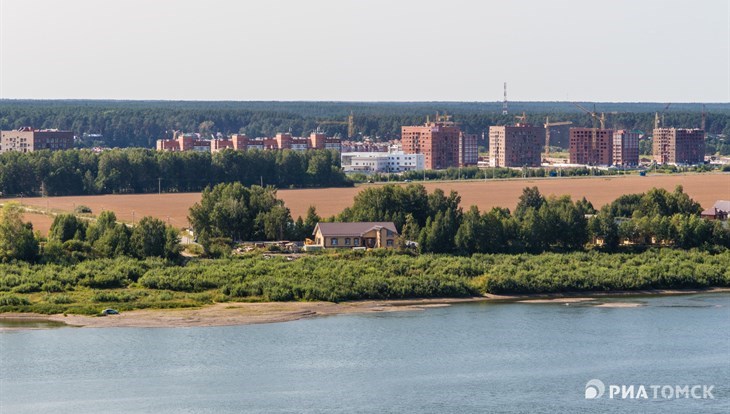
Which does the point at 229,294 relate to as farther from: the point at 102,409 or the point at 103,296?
the point at 102,409

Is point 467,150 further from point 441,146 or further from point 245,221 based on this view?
point 245,221

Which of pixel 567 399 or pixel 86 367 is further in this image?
pixel 86 367

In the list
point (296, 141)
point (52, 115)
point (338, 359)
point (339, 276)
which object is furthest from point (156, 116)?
point (338, 359)

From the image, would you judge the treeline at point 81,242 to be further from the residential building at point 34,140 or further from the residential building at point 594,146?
the residential building at point 594,146

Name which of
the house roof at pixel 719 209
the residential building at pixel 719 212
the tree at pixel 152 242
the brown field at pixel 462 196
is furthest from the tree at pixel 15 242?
the house roof at pixel 719 209

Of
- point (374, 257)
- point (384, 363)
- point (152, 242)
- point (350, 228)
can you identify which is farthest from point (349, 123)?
point (384, 363)
